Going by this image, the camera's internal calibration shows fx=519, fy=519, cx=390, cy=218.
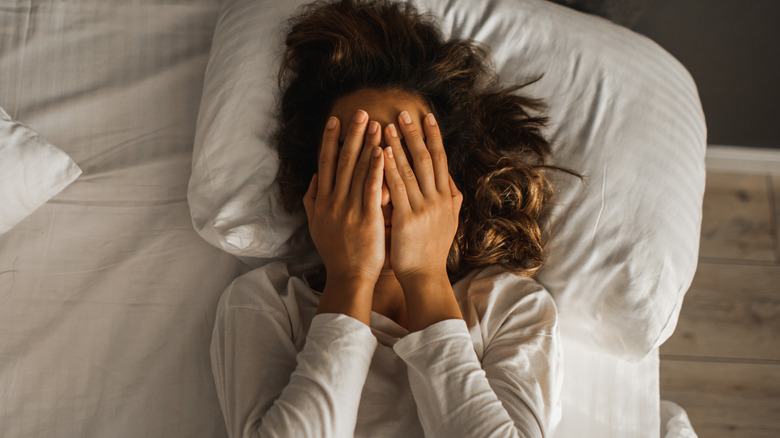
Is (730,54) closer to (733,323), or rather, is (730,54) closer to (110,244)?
(733,323)

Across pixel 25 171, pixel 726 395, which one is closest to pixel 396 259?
pixel 25 171

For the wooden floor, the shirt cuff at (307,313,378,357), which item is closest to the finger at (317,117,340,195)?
the shirt cuff at (307,313,378,357)

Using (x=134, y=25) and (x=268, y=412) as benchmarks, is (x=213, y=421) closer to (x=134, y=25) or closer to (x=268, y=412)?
(x=268, y=412)

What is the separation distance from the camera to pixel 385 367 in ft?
2.91

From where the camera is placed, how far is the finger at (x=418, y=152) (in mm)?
833

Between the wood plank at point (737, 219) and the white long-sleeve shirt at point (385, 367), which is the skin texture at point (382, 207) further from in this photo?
the wood plank at point (737, 219)

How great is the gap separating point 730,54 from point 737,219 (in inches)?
18.2

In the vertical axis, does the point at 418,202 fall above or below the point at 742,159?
above

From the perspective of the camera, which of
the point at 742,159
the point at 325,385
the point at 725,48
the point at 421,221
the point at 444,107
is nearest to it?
the point at 325,385

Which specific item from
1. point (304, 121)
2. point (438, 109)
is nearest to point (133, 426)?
point (304, 121)

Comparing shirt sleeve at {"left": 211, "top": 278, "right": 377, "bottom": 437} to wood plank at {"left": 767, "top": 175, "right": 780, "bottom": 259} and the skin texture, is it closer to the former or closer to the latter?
the skin texture

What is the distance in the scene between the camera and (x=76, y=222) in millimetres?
1040

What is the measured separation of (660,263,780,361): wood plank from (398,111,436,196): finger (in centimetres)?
91

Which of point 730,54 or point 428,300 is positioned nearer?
point 428,300
